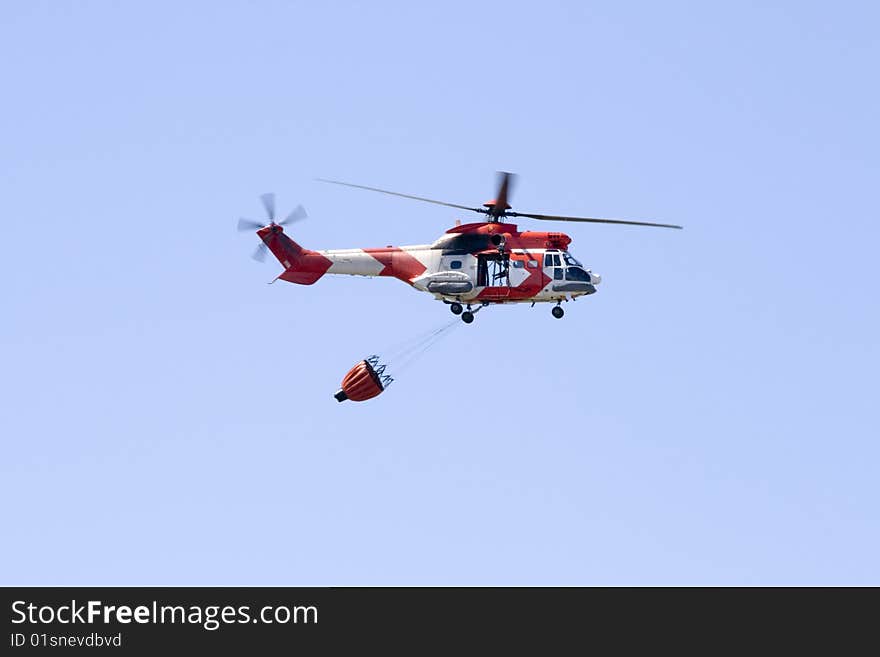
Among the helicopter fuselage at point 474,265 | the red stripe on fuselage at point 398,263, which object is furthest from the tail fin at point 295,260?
the red stripe on fuselage at point 398,263

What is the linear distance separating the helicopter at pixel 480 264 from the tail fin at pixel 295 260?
51mm

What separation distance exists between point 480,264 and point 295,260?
32.4 feet

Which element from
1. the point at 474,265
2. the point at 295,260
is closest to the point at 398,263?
the point at 474,265

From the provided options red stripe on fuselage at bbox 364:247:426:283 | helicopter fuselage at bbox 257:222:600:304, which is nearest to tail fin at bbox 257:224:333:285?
helicopter fuselage at bbox 257:222:600:304

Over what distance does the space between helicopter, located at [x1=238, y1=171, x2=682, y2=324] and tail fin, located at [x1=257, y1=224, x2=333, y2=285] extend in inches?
2.0

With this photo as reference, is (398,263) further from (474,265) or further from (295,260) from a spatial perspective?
(295,260)

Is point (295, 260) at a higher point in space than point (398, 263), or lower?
higher

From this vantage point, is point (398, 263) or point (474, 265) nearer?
point (474, 265)

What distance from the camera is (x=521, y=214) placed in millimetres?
126062

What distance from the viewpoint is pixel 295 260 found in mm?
126750
